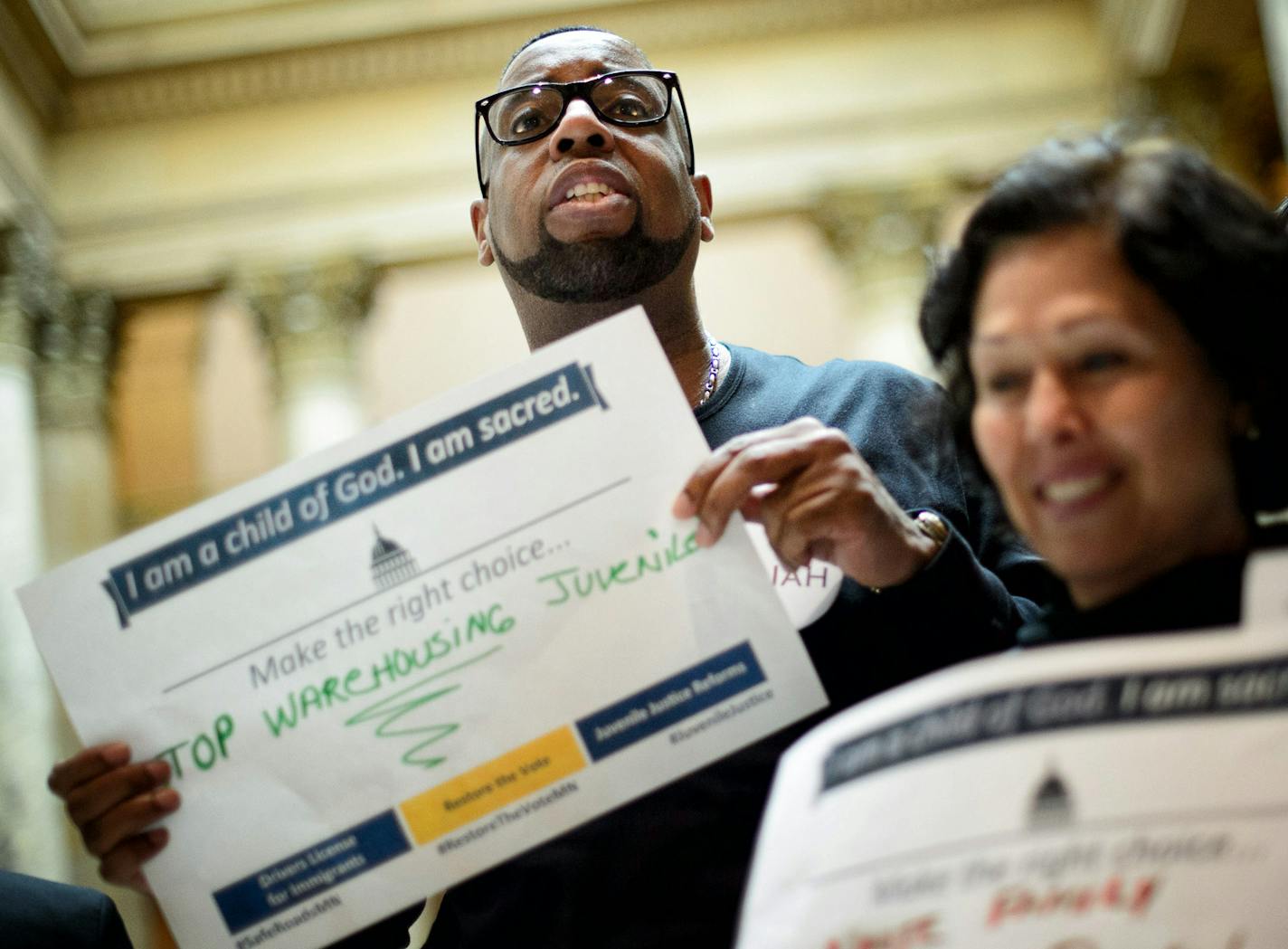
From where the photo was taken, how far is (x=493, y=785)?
108 cm

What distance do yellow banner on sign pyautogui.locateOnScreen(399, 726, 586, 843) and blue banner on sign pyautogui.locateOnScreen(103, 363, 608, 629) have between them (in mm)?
220

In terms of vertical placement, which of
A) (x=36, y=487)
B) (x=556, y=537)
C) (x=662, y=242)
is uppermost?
(x=36, y=487)

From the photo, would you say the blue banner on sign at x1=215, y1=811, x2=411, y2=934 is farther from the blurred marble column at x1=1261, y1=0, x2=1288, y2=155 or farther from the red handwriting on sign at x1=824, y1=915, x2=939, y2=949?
the blurred marble column at x1=1261, y1=0, x2=1288, y2=155

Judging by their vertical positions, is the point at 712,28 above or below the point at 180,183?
below

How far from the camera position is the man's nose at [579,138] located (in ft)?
4.77

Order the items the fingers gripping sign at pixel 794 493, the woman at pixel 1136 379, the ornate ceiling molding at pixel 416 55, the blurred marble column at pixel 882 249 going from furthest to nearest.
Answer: the ornate ceiling molding at pixel 416 55
the blurred marble column at pixel 882 249
the fingers gripping sign at pixel 794 493
the woman at pixel 1136 379

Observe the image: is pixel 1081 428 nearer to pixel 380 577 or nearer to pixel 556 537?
pixel 556 537

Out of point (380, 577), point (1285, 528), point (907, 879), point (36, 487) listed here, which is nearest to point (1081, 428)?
point (1285, 528)

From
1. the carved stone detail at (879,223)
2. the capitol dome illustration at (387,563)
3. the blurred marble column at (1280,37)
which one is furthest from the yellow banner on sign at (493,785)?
the carved stone detail at (879,223)

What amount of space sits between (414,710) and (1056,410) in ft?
1.77

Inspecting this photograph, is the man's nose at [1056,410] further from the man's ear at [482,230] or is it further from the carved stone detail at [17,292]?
the carved stone detail at [17,292]

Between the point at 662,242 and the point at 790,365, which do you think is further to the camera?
the point at 790,365

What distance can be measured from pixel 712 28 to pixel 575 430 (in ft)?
29.7

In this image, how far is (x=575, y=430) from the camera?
1073 mm
